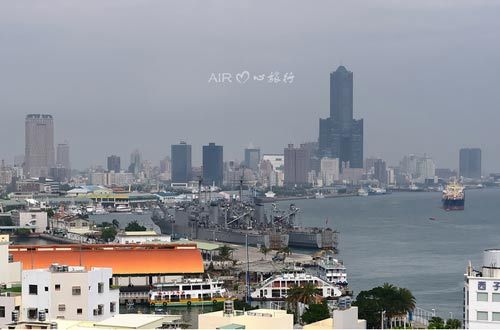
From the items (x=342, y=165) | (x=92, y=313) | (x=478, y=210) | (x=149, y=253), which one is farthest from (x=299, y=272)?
(x=342, y=165)

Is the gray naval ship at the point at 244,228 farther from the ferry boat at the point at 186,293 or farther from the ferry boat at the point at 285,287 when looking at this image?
the ferry boat at the point at 186,293

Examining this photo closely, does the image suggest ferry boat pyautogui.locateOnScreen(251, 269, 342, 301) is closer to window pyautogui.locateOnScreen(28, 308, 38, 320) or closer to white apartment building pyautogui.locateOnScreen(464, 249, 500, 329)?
white apartment building pyautogui.locateOnScreen(464, 249, 500, 329)

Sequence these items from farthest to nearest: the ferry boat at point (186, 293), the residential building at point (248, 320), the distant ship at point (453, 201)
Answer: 1. the distant ship at point (453, 201)
2. the ferry boat at point (186, 293)
3. the residential building at point (248, 320)

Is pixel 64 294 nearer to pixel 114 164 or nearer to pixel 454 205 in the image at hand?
pixel 454 205

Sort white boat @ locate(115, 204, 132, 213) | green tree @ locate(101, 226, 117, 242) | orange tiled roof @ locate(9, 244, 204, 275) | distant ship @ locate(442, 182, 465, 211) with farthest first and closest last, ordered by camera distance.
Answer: white boat @ locate(115, 204, 132, 213) < distant ship @ locate(442, 182, 465, 211) < green tree @ locate(101, 226, 117, 242) < orange tiled roof @ locate(9, 244, 204, 275)

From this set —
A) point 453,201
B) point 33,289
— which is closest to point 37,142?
point 453,201

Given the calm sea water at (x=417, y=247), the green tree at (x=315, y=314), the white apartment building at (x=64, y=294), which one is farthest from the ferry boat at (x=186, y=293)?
the white apartment building at (x=64, y=294)

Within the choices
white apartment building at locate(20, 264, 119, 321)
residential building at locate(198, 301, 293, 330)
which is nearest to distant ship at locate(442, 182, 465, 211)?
white apartment building at locate(20, 264, 119, 321)
